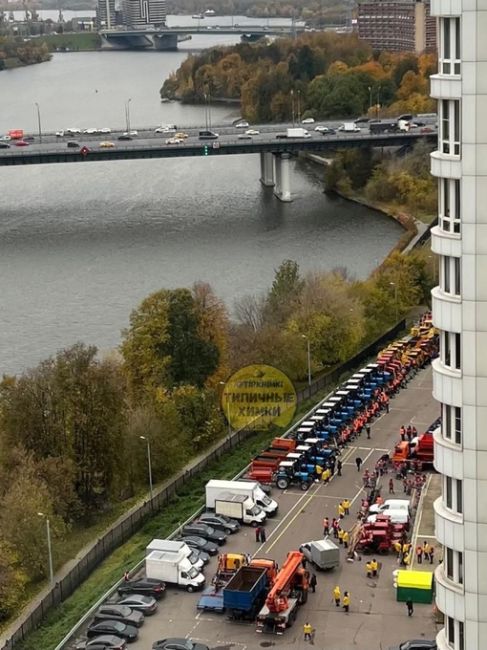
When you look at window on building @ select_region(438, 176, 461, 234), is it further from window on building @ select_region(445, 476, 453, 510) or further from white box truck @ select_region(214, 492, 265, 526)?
white box truck @ select_region(214, 492, 265, 526)

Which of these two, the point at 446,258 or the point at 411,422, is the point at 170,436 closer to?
the point at 411,422

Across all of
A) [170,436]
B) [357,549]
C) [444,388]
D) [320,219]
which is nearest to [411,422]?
[170,436]

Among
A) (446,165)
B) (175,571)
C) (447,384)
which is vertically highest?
(446,165)

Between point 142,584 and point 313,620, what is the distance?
277 centimetres

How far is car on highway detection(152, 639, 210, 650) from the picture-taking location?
732 inches

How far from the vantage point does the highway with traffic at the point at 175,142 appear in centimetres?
5969

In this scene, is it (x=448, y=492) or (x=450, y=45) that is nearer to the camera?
(x=450, y=45)

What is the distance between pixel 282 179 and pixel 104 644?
43.8 m

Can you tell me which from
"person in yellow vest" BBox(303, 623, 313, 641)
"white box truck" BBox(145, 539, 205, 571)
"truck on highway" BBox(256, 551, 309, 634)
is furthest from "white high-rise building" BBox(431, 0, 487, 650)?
"white box truck" BBox(145, 539, 205, 571)

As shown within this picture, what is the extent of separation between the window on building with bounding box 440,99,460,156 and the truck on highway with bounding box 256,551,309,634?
9250 millimetres

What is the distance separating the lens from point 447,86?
11.6 meters

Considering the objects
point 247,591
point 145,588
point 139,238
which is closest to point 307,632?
point 247,591

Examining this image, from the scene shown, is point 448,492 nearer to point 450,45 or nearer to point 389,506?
point 450,45

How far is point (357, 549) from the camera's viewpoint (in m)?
21.7
